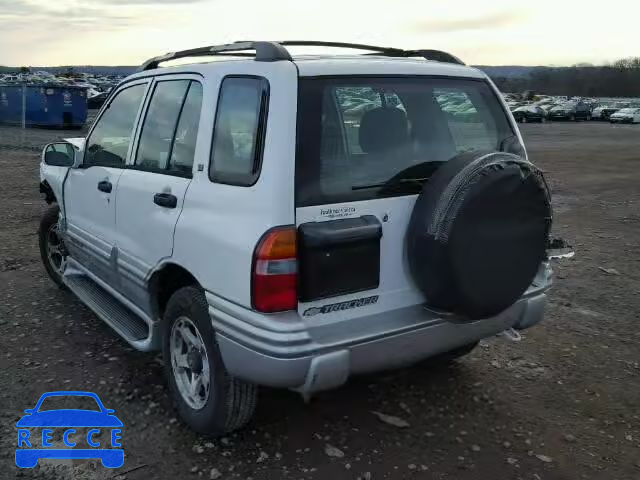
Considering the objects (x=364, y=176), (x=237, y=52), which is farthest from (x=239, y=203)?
(x=237, y=52)

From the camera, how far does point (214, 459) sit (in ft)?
10.1

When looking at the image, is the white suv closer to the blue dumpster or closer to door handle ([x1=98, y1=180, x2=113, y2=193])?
door handle ([x1=98, y1=180, x2=113, y2=193])

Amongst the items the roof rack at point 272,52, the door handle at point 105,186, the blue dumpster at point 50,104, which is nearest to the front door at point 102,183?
the door handle at point 105,186

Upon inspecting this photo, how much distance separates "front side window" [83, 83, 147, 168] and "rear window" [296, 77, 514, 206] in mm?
1576

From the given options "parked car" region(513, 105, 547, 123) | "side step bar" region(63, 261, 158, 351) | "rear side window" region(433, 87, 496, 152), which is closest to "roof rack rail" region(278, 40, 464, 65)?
"rear side window" region(433, 87, 496, 152)

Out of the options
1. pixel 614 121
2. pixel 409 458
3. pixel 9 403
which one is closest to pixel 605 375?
pixel 409 458

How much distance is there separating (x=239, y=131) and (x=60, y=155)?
7.34ft

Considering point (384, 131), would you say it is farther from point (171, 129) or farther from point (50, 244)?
point (50, 244)

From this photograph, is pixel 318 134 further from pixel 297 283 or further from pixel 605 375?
pixel 605 375

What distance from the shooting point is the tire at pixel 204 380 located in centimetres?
299

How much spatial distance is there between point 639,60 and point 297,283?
416 ft

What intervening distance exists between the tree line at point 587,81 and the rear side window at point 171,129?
96.9 meters

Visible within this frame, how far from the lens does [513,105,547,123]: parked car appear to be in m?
45.7

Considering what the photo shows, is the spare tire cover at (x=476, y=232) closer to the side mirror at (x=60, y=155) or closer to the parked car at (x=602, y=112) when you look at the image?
the side mirror at (x=60, y=155)
